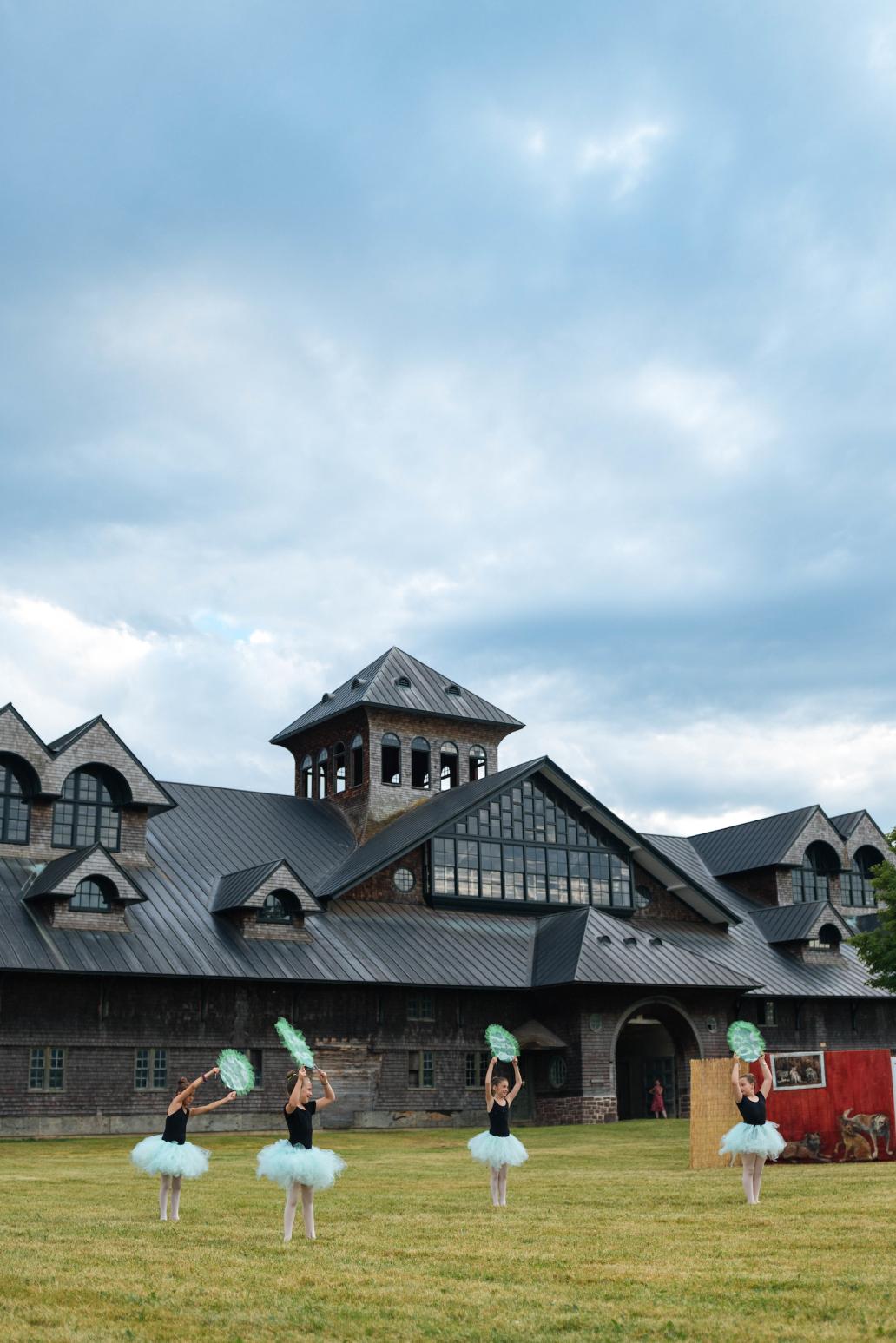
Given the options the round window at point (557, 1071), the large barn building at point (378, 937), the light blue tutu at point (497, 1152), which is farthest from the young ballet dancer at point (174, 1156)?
the round window at point (557, 1071)

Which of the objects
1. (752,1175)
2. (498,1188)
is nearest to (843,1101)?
(752,1175)

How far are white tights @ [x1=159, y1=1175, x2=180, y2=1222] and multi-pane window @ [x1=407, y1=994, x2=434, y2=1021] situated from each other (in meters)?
25.4

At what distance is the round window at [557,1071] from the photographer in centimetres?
4331

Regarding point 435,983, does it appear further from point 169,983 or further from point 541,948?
point 169,983

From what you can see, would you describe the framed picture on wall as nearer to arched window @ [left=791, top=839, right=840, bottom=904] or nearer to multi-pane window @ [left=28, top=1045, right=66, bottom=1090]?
multi-pane window @ [left=28, top=1045, right=66, bottom=1090]

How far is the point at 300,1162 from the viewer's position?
591 inches

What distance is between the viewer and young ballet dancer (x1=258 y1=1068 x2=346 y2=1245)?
15023 millimetres

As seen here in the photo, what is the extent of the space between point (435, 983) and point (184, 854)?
9.25 meters

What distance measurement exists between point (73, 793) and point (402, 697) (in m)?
15.0

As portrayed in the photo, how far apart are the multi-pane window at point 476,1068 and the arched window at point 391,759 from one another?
1220 centimetres

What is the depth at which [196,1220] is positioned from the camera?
58.0 ft

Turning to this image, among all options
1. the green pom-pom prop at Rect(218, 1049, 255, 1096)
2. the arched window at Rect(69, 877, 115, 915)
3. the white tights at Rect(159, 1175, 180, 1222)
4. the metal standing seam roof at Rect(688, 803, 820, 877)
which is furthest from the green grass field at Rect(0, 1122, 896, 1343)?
the metal standing seam roof at Rect(688, 803, 820, 877)

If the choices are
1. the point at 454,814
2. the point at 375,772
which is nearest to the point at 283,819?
the point at 375,772

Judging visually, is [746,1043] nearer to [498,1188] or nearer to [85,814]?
[498,1188]
